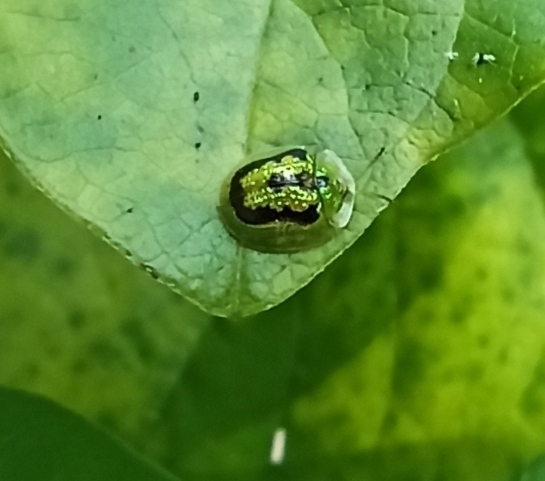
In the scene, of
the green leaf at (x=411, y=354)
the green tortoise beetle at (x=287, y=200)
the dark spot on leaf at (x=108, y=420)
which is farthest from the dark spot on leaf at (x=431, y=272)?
the dark spot on leaf at (x=108, y=420)

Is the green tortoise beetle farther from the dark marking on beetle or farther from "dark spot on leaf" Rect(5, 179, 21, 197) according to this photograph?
"dark spot on leaf" Rect(5, 179, 21, 197)

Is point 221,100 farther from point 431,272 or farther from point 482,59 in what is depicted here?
point 431,272

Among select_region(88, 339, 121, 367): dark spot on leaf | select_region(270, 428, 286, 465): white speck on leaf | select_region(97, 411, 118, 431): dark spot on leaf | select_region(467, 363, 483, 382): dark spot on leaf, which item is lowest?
select_region(270, 428, 286, 465): white speck on leaf

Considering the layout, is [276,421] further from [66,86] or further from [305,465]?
[66,86]

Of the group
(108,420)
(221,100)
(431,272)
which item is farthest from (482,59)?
(108,420)

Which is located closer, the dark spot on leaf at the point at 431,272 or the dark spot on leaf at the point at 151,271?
the dark spot on leaf at the point at 151,271

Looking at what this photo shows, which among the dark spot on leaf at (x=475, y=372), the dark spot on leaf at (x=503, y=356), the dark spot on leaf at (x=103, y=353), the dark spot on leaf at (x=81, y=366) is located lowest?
the dark spot on leaf at (x=81, y=366)

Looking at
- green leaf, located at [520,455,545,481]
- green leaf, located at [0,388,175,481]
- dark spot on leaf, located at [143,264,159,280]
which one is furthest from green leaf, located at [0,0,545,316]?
green leaf, located at [520,455,545,481]

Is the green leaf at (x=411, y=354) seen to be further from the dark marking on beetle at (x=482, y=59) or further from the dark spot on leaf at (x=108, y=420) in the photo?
the dark marking on beetle at (x=482, y=59)

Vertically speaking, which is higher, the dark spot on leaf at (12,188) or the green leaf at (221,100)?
the green leaf at (221,100)
